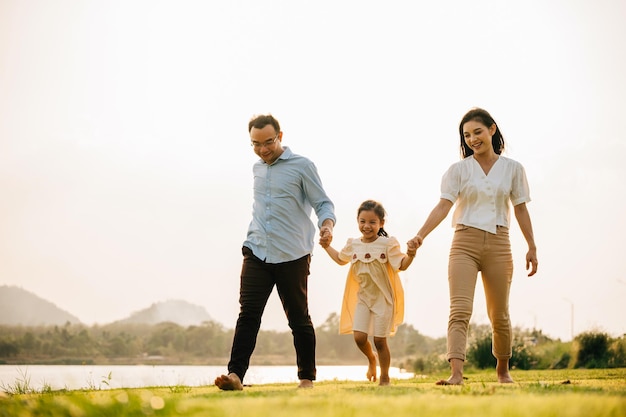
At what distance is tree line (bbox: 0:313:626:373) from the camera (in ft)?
50.8

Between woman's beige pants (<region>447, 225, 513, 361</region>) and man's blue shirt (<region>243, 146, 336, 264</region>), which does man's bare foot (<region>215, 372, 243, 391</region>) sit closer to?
man's blue shirt (<region>243, 146, 336, 264</region>)

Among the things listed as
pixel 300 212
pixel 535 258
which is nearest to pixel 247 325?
pixel 300 212

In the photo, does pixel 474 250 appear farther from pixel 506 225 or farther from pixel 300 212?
pixel 300 212

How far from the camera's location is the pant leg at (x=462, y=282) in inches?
261

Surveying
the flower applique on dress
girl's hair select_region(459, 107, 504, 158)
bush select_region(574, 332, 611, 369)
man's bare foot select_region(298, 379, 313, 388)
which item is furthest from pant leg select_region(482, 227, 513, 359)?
bush select_region(574, 332, 611, 369)

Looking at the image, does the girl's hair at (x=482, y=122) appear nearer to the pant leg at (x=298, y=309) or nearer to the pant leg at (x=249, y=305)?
the pant leg at (x=298, y=309)

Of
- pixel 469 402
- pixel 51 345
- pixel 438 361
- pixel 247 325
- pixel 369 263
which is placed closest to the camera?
pixel 469 402

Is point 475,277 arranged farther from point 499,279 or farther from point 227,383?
point 227,383

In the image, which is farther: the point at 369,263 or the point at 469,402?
the point at 369,263

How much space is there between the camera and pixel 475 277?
6.75m

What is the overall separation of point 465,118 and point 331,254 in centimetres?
193

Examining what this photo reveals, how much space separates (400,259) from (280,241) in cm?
130

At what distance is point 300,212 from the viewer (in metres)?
→ 7.00

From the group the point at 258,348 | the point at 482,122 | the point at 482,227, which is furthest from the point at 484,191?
the point at 258,348
